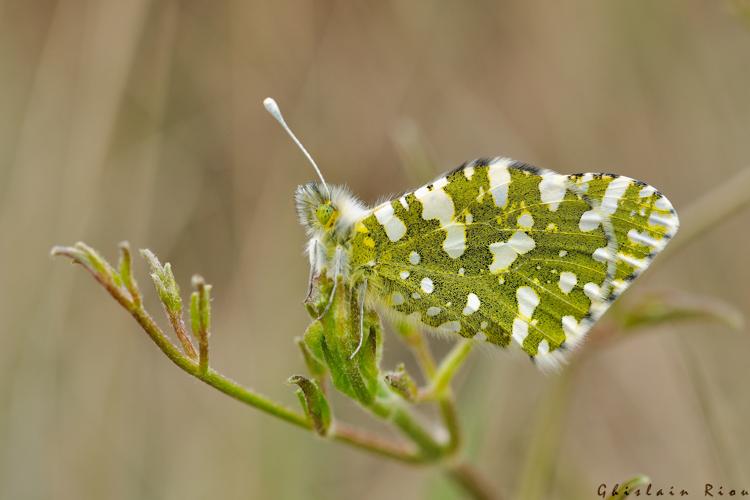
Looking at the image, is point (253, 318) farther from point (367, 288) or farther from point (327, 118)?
point (367, 288)

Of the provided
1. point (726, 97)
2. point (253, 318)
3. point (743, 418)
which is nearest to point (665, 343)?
point (743, 418)

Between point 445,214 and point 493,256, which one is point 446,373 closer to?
point 493,256

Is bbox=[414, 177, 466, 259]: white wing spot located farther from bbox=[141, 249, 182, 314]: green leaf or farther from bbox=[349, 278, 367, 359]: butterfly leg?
bbox=[141, 249, 182, 314]: green leaf

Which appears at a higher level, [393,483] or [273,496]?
[393,483]

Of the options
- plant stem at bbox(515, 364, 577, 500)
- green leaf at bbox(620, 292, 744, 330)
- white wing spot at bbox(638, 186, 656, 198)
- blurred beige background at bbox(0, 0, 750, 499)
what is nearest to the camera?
white wing spot at bbox(638, 186, 656, 198)

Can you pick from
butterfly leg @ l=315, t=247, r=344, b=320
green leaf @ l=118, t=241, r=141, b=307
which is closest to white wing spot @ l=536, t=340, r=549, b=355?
butterfly leg @ l=315, t=247, r=344, b=320

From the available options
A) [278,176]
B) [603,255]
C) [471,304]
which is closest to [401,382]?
[471,304]
